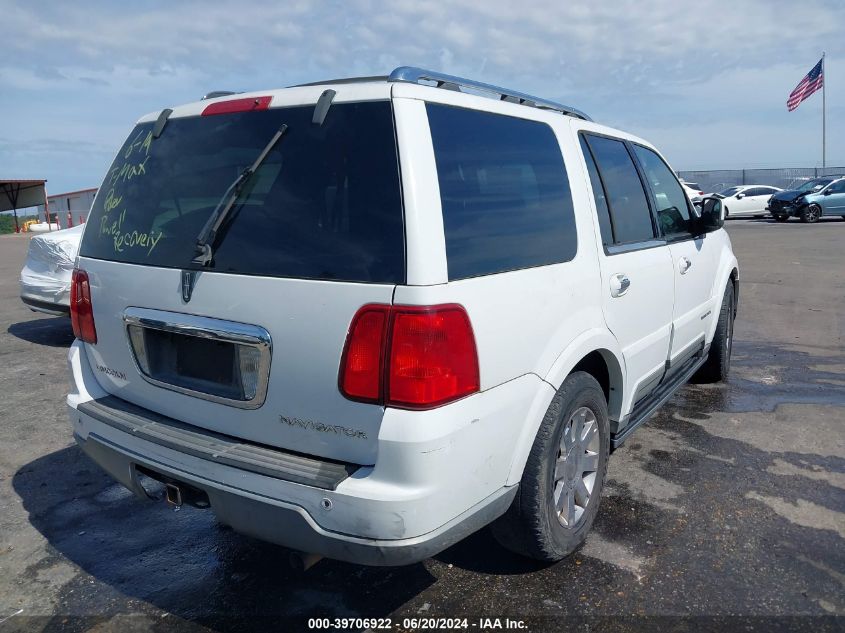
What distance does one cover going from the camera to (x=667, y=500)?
367cm

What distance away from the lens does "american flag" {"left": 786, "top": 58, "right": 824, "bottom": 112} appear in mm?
32500

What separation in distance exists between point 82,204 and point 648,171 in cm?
3519

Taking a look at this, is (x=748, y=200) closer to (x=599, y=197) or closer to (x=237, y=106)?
(x=599, y=197)

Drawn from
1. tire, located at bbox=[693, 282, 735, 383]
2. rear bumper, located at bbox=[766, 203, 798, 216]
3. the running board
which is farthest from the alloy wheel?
rear bumper, located at bbox=[766, 203, 798, 216]

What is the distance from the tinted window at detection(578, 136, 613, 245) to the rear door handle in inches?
6.7

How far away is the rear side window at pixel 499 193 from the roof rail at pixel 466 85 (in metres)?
0.16

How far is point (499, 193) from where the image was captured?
107 inches

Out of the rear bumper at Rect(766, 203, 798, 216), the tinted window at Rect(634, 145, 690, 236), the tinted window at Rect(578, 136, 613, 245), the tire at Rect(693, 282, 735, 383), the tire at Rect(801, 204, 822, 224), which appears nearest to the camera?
the tinted window at Rect(578, 136, 613, 245)

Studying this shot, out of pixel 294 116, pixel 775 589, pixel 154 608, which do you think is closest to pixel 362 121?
pixel 294 116

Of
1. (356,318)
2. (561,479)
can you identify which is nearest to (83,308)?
(356,318)

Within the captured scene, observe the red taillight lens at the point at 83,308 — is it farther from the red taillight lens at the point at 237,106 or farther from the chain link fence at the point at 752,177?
the chain link fence at the point at 752,177

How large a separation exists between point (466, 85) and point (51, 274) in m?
6.01

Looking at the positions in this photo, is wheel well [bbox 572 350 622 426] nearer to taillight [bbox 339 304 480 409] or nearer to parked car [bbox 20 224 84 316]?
taillight [bbox 339 304 480 409]

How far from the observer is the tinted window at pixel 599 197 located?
3328 mm
